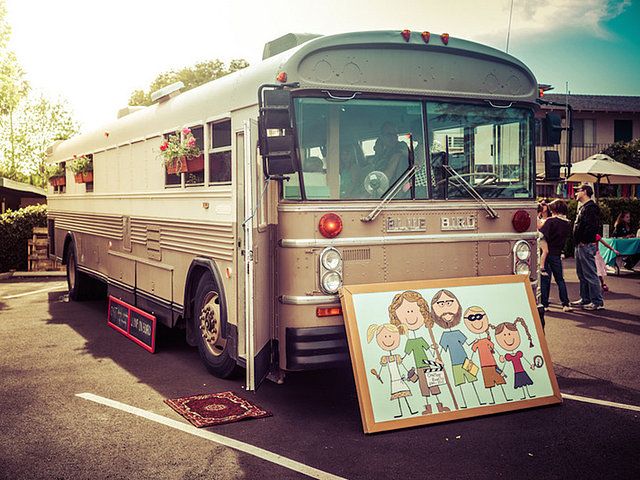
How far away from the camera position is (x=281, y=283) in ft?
17.8

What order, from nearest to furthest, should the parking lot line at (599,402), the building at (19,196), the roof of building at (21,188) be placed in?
the parking lot line at (599,402) < the roof of building at (21,188) < the building at (19,196)

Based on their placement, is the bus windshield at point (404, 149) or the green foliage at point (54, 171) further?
the green foliage at point (54, 171)

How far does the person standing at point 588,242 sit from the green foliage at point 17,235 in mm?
14017

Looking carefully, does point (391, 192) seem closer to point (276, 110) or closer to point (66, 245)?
point (276, 110)

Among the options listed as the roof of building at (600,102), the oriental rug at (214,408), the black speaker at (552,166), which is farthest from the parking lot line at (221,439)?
the roof of building at (600,102)

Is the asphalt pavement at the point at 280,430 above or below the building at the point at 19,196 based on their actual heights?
below

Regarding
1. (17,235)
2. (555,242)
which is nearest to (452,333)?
(555,242)

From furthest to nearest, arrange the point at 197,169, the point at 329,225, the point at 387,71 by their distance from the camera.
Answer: the point at 197,169, the point at 387,71, the point at 329,225

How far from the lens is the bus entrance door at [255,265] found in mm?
4965

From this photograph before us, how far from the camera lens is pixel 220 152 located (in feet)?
21.3

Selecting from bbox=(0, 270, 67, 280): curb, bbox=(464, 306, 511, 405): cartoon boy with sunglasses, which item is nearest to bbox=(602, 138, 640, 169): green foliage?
bbox=(0, 270, 67, 280): curb

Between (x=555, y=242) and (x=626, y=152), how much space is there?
23.1m

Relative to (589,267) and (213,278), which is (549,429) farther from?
(589,267)

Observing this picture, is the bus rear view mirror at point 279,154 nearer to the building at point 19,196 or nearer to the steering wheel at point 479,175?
the steering wheel at point 479,175
